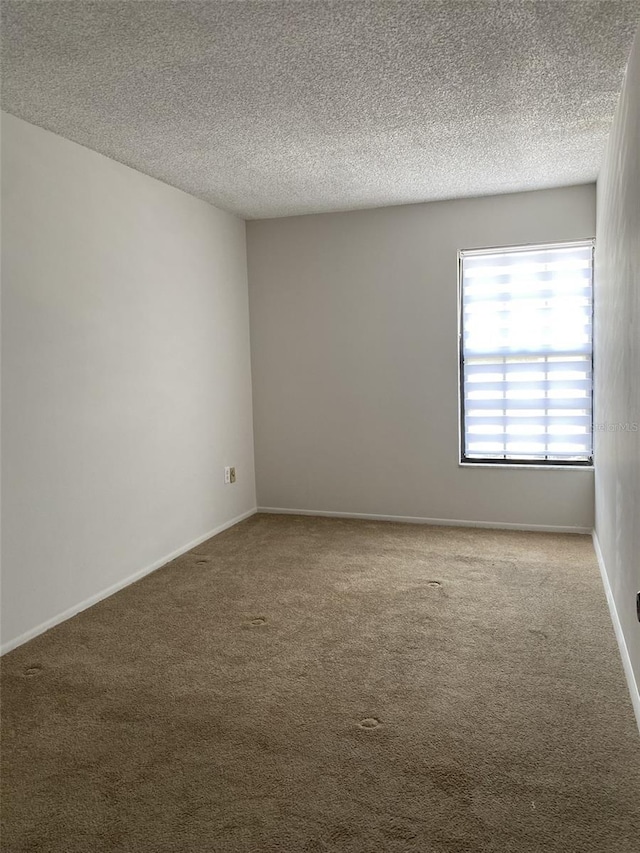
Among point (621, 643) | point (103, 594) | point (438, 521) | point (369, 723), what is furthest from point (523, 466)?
point (103, 594)

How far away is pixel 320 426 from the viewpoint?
212 inches

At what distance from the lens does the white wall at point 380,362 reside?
480cm

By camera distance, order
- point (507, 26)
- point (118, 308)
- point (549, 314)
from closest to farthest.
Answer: point (507, 26), point (118, 308), point (549, 314)

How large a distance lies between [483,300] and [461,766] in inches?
140

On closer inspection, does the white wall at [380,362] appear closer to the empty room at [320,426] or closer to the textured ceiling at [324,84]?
the empty room at [320,426]

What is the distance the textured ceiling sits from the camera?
223 cm

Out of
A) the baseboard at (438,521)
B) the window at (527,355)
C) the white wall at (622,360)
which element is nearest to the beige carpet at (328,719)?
the white wall at (622,360)

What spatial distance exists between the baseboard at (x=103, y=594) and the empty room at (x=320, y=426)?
0.05ft

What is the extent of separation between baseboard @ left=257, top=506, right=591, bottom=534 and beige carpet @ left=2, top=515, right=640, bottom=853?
34.1 inches

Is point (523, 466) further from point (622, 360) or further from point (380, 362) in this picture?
point (622, 360)

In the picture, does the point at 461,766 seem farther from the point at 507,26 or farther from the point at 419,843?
the point at 507,26

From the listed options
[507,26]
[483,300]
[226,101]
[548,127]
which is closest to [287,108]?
[226,101]

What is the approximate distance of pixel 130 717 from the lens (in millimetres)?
2459

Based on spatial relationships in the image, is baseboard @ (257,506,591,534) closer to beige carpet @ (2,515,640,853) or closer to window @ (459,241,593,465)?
window @ (459,241,593,465)
